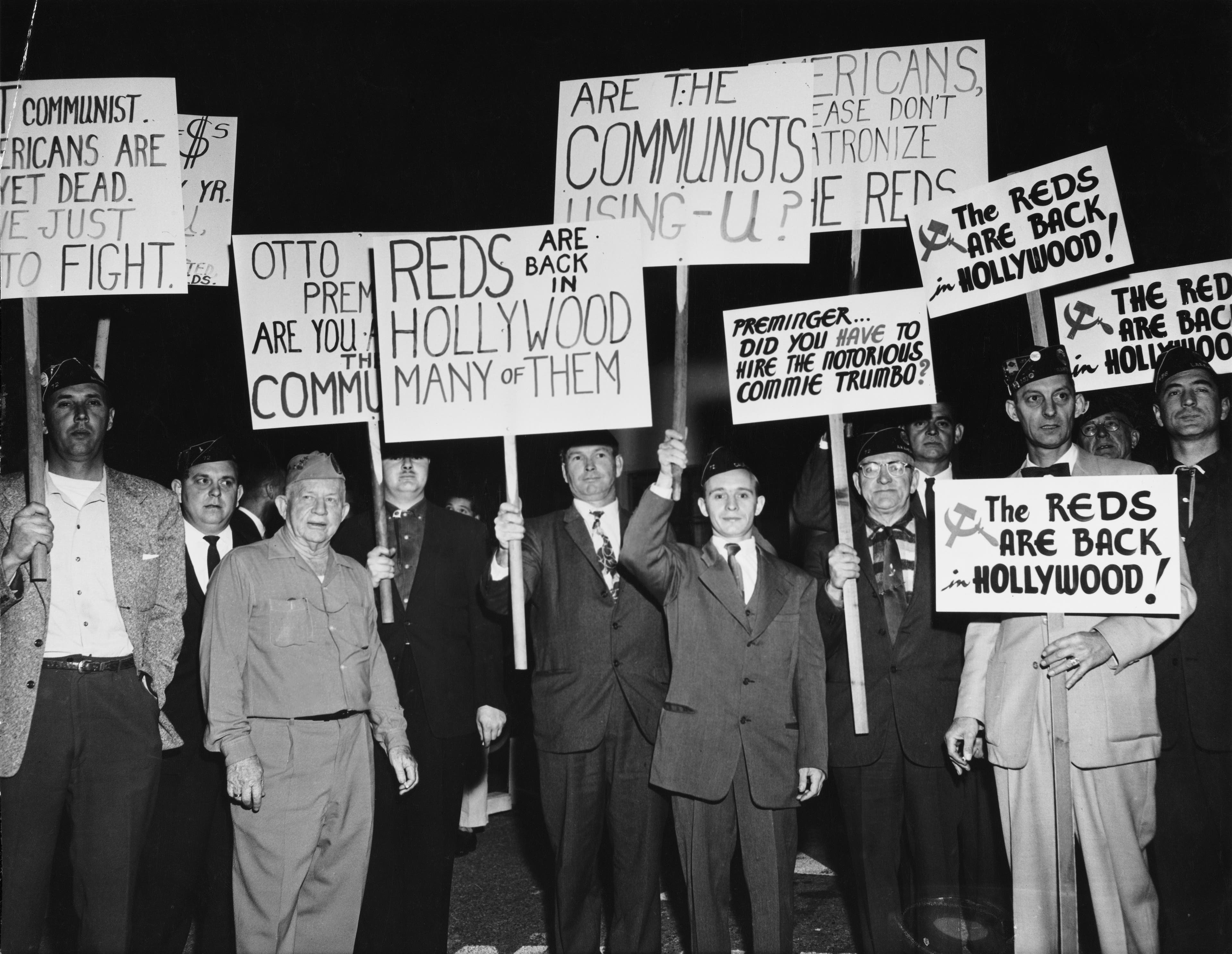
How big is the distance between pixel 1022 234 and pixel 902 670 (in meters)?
1.99

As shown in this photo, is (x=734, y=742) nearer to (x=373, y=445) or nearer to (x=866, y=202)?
(x=373, y=445)

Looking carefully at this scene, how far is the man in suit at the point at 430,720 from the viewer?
438cm

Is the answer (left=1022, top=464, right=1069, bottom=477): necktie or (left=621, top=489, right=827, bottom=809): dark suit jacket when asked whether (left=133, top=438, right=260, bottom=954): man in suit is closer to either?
(left=621, top=489, right=827, bottom=809): dark suit jacket

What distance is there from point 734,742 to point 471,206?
183 inches

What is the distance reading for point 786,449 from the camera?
839 cm

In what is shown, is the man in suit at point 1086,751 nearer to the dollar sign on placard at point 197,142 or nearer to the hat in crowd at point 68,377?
the hat in crowd at point 68,377

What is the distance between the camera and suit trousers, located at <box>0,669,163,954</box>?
3.75 metres

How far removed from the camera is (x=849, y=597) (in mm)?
4043

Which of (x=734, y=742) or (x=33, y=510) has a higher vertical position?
(x=33, y=510)

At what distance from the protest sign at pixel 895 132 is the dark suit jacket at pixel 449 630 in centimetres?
235

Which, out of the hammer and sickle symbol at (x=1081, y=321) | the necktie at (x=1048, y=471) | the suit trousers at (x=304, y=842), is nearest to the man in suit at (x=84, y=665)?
the suit trousers at (x=304, y=842)

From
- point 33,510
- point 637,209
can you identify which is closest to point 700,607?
point 637,209

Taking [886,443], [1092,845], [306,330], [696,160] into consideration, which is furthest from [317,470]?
[1092,845]

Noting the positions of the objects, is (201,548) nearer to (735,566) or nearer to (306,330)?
(306,330)
